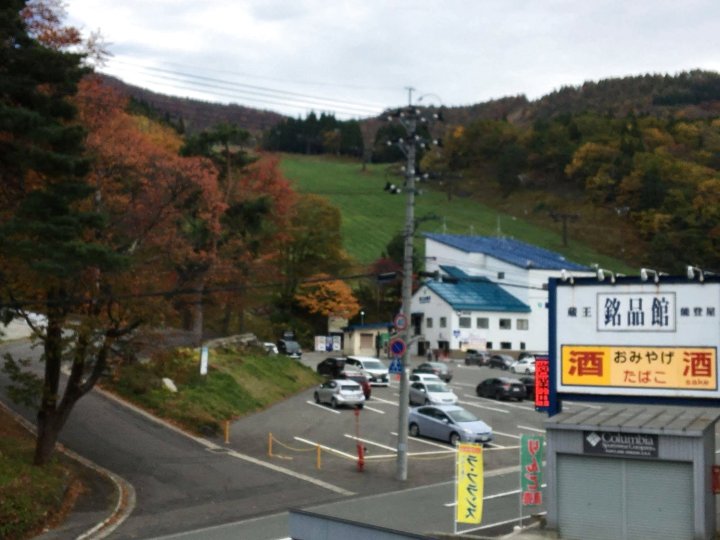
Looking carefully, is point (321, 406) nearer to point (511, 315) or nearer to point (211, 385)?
point (211, 385)

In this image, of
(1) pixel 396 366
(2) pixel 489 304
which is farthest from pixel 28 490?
(2) pixel 489 304

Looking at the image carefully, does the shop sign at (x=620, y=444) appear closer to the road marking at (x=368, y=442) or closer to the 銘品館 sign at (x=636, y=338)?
the 銘品館 sign at (x=636, y=338)

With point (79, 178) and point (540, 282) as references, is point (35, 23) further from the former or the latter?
point (540, 282)

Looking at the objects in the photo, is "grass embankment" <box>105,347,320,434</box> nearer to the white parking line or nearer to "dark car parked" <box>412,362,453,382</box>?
"dark car parked" <box>412,362,453,382</box>

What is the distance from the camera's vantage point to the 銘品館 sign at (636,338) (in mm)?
18188

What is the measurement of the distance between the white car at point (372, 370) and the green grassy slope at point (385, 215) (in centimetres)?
3652

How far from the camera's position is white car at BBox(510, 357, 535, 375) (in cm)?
6134

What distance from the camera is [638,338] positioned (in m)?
18.9

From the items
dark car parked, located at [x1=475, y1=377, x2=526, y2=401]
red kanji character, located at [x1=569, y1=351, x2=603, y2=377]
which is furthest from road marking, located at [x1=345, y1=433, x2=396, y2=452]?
dark car parked, located at [x1=475, y1=377, x2=526, y2=401]

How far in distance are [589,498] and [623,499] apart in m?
0.74

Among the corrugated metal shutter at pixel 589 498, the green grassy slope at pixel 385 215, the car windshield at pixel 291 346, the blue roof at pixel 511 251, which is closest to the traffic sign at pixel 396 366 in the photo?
the corrugated metal shutter at pixel 589 498

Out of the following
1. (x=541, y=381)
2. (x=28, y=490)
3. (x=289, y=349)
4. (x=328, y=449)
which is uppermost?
(x=289, y=349)

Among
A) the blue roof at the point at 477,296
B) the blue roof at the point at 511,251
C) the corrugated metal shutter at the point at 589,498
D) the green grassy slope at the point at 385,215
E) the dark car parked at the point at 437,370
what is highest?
the green grassy slope at the point at 385,215

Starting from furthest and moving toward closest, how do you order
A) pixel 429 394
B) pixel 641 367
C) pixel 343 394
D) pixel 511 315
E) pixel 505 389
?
Result: 1. pixel 511 315
2. pixel 505 389
3. pixel 429 394
4. pixel 343 394
5. pixel 641 367
